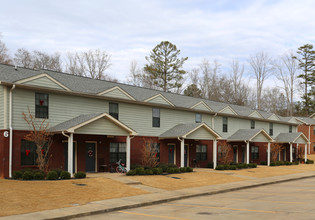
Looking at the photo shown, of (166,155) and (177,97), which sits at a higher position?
(177,97)

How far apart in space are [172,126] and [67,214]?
19524 mm

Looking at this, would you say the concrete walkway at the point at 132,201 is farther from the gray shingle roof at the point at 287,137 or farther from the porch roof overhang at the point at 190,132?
the gray shingle roof at the point at 287,137

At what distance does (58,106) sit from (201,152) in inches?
636

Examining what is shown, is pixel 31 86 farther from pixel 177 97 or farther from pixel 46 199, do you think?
pixel 177 97

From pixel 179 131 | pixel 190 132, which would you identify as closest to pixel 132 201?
pixel 190 132

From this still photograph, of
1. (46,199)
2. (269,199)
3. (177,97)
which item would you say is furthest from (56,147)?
(177,97)

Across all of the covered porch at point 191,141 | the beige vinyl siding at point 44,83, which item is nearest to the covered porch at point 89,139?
the beige vinyl siding at point 44,83

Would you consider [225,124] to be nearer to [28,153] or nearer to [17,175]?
[28,153]

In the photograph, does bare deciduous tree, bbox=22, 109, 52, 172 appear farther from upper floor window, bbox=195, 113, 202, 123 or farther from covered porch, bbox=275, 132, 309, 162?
covered porch, bbox=275, 132, 309, 162

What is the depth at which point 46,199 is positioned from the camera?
14891 mm

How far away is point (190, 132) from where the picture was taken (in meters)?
29.0

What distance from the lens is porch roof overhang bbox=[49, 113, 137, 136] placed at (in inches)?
852

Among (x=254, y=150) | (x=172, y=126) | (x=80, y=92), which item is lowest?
(x=254, y=150)

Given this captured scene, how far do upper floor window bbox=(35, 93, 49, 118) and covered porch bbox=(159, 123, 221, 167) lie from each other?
10.6 metres
